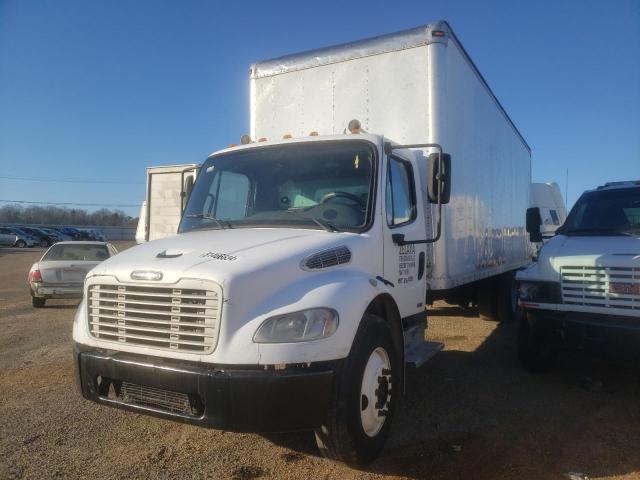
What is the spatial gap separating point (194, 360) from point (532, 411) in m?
3.31

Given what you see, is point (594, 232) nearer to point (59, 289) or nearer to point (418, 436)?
point (418, 436)

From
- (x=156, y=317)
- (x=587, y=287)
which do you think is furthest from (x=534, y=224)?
(x=156, y=317)

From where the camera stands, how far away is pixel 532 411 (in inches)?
180

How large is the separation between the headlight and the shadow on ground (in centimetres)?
119

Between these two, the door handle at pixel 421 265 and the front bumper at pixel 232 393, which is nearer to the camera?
the front bumper at pixel 232 393

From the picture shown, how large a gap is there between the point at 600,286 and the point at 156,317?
4.10m

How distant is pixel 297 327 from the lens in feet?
9.56

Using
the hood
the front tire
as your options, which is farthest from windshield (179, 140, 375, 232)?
the front tire

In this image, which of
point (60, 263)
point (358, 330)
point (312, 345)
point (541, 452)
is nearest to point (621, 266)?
point (541, 452)

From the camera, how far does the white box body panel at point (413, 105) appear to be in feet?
17.1

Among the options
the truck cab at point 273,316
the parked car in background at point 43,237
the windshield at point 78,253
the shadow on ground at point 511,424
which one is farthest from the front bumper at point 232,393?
the parked car in background at point 43,237

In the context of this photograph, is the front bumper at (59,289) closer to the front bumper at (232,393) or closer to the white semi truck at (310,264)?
the white semi truck at (310,264)

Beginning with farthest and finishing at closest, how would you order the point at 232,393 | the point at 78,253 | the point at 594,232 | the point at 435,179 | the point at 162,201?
the point at 78,253 → the point at 162,201 → the point at 594,232 → the point at 435,179 → the point at 232,393

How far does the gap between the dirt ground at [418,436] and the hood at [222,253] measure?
1435 millimetres
